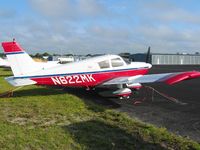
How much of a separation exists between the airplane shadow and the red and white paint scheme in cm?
506

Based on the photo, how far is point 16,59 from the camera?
13.2 m

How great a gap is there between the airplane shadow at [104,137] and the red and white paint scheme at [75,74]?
16.6ft

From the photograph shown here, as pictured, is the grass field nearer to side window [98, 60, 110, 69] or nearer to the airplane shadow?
the airplane shadow

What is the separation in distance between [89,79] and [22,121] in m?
→ 5.91

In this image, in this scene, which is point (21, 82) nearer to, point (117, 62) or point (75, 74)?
point (75, 74)

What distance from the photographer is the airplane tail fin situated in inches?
517

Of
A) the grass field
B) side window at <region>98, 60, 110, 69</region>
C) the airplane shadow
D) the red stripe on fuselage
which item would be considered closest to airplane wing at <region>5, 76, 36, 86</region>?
the red stripe on fuselage

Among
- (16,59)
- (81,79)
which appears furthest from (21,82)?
(81,79)

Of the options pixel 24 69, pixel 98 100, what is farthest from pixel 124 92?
pixel 24 69

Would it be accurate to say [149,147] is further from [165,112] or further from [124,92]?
[124,92]

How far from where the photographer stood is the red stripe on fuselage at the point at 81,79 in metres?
13.2

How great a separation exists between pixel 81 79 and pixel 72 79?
41cm

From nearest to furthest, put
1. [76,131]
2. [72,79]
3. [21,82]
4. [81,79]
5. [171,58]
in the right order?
[76,131], [21,82], [72,79], [81,79], [171,58]

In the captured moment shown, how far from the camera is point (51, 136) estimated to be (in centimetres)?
684
